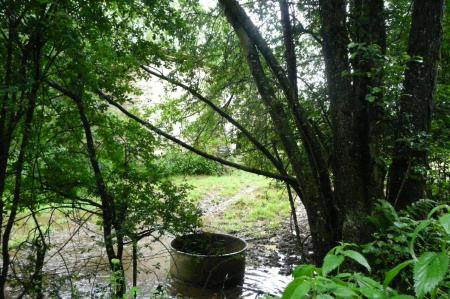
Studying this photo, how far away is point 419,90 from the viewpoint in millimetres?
3057

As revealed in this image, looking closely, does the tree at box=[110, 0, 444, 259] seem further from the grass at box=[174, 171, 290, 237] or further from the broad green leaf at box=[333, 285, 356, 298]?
the grass at box=[174, 171, 290, 237]

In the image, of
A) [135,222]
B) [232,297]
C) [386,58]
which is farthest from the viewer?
[232,297]

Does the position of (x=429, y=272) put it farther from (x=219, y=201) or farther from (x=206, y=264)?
(x=219, y=201)

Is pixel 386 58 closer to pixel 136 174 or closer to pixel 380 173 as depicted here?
pixel 380 173

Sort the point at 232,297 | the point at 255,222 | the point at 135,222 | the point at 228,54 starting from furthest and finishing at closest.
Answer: the point at 255,222 → the point at 232,297 → the point at 228,54 → the point at 135,222

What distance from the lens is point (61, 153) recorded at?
385 cm

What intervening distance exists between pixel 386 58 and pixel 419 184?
121 cm

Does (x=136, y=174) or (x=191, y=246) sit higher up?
(x=136, y=174)

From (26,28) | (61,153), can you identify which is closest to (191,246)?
(61,153)

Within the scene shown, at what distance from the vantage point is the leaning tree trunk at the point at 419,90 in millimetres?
3012

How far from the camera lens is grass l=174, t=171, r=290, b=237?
944cm

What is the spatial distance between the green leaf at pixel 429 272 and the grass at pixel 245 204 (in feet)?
21.0

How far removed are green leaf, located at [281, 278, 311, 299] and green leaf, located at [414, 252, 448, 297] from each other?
0.69 feet

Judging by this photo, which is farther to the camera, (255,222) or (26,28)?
(255,222)
